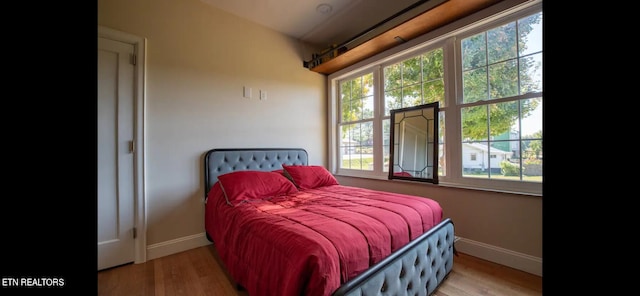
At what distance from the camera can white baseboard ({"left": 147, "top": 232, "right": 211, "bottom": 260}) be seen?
228cm

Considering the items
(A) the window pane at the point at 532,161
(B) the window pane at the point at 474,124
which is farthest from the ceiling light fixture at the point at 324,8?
(A) the window pane at the point at 532,161

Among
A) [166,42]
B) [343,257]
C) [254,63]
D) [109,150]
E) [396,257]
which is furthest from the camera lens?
[254,63]

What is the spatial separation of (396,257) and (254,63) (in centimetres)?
268

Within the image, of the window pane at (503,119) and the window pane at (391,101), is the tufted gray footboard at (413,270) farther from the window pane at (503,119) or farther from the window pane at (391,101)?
the window pane at (391,101)

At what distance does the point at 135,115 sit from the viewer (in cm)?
221

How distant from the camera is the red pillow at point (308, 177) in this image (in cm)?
277

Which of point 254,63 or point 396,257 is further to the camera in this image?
point 254,63

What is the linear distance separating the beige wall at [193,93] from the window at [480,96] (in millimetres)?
1472

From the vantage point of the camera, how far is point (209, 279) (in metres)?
1.91

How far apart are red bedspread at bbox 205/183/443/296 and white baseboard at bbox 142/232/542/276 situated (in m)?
0.57
